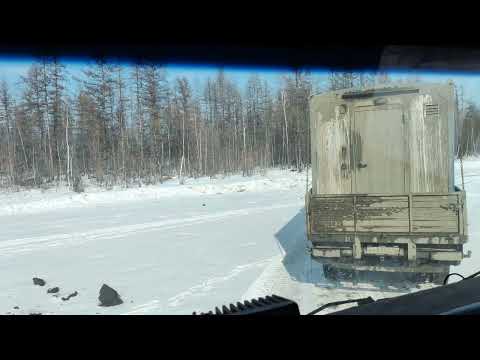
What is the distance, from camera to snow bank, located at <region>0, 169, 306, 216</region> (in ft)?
60.8

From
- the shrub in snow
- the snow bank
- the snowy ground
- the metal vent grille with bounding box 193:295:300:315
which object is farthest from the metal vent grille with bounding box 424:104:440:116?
the shrub in snow

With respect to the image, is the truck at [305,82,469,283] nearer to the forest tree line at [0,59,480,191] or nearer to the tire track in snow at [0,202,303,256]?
the forest tree line at [0,59,480,191]

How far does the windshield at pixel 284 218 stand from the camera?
19.5 feet

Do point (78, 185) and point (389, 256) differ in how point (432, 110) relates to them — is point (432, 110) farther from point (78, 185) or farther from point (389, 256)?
point (78, 185)

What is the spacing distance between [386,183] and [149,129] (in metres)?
11.4

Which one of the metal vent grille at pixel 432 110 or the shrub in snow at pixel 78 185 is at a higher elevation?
the metal vent grille at pixel 432 110

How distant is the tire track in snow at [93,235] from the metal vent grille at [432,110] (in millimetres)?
7671

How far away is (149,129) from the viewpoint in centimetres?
1661

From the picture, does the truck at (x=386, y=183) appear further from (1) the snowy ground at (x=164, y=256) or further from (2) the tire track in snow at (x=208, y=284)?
(2) the tire track in snow at (x=208, y=284)

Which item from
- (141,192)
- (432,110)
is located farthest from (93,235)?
(141,192)

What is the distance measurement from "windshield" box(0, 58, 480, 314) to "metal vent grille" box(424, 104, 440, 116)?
0.05 feet

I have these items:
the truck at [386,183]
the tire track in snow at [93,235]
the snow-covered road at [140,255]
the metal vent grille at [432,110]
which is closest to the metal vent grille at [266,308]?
the snow-covered road at [140,255]
